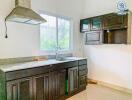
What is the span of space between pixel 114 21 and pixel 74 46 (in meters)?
1.52

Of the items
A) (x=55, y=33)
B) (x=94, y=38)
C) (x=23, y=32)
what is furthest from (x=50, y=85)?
(x=94, y=38)

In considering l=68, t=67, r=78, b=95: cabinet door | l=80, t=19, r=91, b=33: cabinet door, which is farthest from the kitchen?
l=68, t=67, r=78, b=95: cabinet door

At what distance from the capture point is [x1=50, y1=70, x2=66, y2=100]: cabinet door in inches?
114

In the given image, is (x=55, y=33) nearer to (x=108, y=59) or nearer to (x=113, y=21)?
(x=113, y=21)

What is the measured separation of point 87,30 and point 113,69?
1479 mm

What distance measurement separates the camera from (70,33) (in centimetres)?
444

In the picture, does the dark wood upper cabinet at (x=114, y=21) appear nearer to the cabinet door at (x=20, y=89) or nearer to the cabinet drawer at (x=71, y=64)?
the cabinet drawer at (x=71, y=64)

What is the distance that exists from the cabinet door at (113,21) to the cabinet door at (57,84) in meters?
1.85

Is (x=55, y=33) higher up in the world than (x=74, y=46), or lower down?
higher up

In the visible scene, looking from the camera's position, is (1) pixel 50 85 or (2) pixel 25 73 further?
(1) pixel 50 85

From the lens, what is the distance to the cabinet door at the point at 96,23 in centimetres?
397

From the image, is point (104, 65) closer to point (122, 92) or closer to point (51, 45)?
point (122, 92)

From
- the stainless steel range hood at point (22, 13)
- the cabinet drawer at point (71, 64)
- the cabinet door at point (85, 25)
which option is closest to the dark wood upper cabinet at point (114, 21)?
the cabinet door at point (85, 25)

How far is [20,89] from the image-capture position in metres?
2.36
